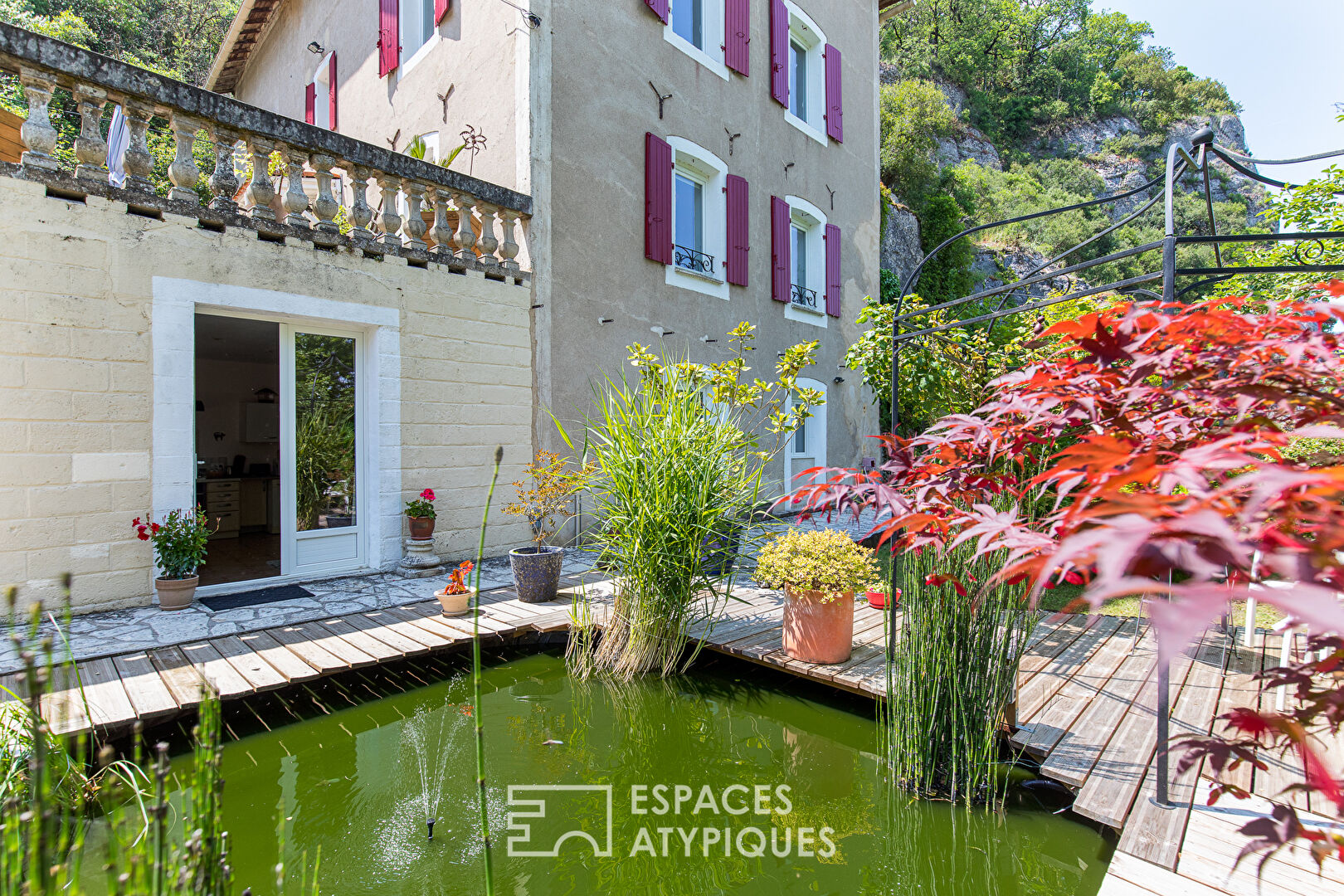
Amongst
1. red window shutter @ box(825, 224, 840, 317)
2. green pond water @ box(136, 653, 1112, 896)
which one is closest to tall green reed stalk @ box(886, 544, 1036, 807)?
green pond water @ box(136, 653, 1112, 896)

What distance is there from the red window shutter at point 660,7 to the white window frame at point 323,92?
5061 mm

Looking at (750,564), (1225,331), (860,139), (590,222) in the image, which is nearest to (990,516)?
(1225,331)

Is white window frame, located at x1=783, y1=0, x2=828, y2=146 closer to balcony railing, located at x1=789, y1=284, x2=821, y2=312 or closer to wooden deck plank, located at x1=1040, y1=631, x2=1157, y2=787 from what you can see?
balcony railing, located at x1=789, y1=284, x2=821, y2=312

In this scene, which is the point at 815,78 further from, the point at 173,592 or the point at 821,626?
the point at 173,592

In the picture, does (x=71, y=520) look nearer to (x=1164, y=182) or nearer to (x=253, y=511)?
(x=253, y=511)

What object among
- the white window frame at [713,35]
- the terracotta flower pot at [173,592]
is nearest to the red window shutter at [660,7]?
the white window frame at [713,35]

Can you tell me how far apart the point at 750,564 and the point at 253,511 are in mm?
6251

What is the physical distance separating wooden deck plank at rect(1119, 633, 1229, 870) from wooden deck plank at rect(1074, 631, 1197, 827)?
0.03 m

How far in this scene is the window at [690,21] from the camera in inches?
296

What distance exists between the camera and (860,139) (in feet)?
34.0

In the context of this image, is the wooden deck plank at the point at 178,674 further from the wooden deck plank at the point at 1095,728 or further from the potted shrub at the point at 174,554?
the wooden deck plank at the point at 1095,728

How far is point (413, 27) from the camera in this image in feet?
25.5

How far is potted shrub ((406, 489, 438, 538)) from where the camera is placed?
519 cm

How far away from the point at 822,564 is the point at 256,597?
147 inches
